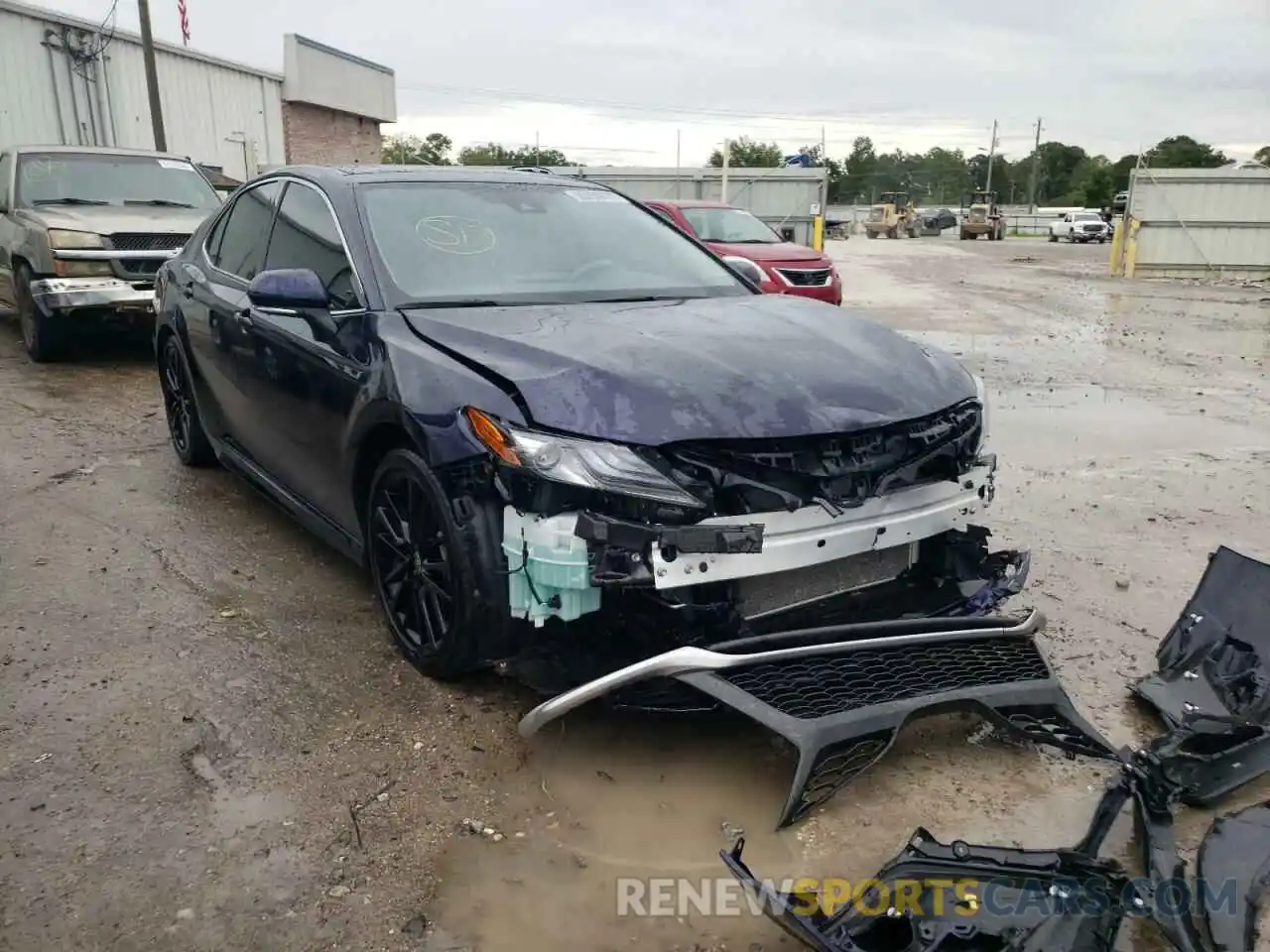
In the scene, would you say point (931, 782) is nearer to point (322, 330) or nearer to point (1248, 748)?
point (1248, 748)

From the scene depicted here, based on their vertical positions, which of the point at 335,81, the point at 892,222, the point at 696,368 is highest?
the point at 335,81

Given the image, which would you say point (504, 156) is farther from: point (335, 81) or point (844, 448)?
point (844, 448)

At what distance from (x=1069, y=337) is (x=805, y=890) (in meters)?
11.5

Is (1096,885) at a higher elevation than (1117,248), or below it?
below

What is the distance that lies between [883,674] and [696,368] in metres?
1.03

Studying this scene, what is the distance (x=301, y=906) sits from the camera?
7.86ft

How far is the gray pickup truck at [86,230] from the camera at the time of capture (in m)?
8.45

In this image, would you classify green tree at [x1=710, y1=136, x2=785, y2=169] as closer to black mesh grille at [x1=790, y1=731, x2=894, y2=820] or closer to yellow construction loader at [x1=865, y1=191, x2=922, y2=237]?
yellow construction loader at [x1=865, y1=191, x2=922, y2=237]

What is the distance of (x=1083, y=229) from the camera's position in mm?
45844

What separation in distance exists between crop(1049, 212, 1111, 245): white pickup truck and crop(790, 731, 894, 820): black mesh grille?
159 feet

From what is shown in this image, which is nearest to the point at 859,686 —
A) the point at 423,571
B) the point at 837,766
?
the point at 837,766

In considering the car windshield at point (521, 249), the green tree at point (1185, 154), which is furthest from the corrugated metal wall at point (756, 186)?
the green tree at point (1185, 154)

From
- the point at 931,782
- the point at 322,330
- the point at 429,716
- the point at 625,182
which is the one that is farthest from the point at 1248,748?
the point at 625,182

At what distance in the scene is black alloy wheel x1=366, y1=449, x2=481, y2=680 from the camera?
3002mm
